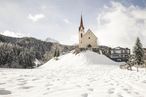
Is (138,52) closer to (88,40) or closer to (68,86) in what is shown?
(88,40)

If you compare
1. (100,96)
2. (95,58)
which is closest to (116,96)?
(100,96)

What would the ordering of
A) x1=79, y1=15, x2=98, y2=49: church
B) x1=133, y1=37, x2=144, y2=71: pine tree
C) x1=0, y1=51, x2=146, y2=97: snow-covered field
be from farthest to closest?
x1=79, y1=15, x2=98, y2=49: church, x1=133, y1=37, x2=144, y2=71: pine tree, x1=0, y1=51, x2=146, y2=97: snow-covered field

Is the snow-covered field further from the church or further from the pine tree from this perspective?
the church

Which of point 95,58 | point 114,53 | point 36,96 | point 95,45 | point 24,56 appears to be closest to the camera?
point 36,96

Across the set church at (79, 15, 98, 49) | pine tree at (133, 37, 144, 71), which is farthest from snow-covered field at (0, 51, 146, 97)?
church at (79, 15, 98, 49)

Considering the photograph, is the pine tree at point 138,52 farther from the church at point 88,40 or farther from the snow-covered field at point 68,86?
the snow-covered field at point 68,86

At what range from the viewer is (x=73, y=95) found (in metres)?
6.04

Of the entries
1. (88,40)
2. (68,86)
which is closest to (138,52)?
(88,40)

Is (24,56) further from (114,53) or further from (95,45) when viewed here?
(114,53)

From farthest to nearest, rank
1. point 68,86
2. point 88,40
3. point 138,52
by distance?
point 88,40
point 138,52
point 68,86

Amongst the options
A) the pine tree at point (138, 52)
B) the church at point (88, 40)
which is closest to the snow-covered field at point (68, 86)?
the pine tree at point (138, 52)

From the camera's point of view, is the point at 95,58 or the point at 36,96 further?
the point at 95,58

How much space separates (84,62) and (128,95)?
50.5 metres

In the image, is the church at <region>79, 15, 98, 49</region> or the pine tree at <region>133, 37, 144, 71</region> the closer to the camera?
the pine tree at <region>133, 37, 144, 71</region>
